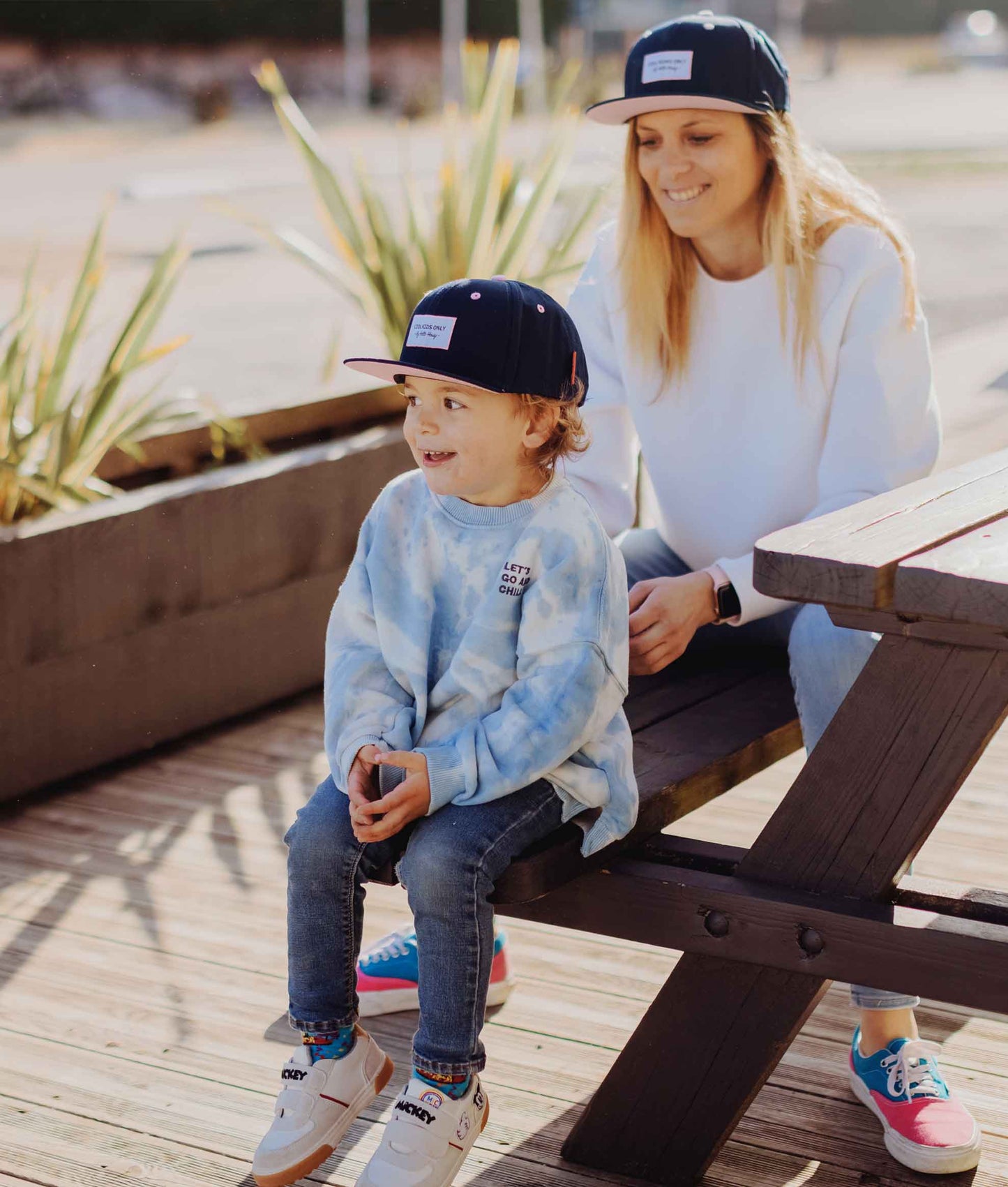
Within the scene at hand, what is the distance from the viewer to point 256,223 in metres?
4.25

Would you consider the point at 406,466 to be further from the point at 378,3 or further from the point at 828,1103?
the point at 378,3

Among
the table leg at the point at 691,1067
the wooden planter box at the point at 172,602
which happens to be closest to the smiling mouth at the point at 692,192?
the table leg at the point at 691,1067

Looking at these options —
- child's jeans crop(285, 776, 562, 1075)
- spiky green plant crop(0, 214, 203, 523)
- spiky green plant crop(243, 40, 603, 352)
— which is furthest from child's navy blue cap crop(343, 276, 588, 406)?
spiky green plant crop(243, 40, 603, 352)

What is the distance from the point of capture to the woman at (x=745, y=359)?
208 cm

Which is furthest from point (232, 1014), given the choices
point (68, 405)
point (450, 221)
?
point (450, 221)

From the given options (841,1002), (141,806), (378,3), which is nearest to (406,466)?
(141,806)

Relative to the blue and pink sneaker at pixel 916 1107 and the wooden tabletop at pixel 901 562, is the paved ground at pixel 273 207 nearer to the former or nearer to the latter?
the wooden tabletop at pixel 901 562

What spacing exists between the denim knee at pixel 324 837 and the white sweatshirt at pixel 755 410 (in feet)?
2.12

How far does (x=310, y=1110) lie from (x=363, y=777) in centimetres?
37

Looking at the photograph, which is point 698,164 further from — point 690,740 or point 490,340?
point 690,740

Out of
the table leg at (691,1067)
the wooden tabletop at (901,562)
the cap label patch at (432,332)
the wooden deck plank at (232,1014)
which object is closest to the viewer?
the wooden tabletop at (901,562)

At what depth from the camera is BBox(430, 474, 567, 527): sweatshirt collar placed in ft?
5.85

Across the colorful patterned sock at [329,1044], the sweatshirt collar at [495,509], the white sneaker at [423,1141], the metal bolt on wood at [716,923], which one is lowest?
the white sneaker at [423,1141]

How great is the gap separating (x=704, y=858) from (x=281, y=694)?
1.92 metres
